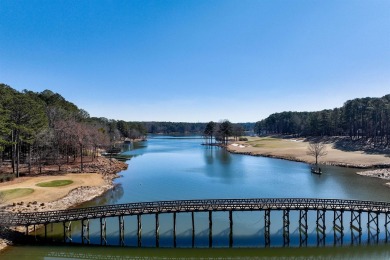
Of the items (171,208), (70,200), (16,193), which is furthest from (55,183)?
(171,208)

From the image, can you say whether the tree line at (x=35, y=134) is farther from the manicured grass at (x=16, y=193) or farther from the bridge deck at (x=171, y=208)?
the bridge deck at (x=171, y=208)

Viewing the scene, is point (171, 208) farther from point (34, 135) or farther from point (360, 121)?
point (360, 121)

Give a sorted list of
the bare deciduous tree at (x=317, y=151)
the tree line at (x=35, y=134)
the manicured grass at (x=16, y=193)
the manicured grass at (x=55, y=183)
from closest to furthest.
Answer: the manicured grass at (x=16, y=193), the manicured grass at (x=55, y=183), the tree line at (x=35, y=134), the bare deciduous tree at (x=317, y=151)

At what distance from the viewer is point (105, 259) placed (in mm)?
27016

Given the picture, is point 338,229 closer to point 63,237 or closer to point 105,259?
point 105,259

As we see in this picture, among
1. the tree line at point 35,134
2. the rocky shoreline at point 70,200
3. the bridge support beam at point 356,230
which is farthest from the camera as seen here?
the tree line at point 35,134

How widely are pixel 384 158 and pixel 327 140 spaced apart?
52.0m

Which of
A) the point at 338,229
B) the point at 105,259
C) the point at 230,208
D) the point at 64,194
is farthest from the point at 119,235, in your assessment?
the point at 338,229

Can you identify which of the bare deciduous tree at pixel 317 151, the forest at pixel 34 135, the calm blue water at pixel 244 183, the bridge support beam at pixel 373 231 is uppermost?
the forest at pixel 34 135

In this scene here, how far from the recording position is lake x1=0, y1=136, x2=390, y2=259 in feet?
94.7

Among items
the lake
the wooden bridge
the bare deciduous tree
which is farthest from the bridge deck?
the bare deciduous tree

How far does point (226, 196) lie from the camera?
48562 mm

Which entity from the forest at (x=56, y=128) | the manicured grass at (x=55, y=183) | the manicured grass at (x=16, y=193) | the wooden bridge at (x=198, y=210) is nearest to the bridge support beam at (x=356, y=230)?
the wooden bridge at (x=198, y=210)

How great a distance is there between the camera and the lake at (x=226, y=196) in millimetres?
28875
